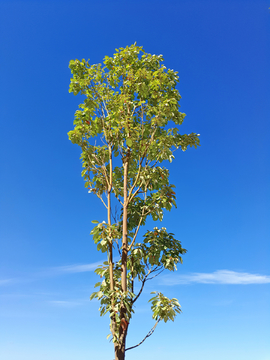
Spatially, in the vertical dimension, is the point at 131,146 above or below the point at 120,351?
above

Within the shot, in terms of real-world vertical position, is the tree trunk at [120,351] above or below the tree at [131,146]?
below

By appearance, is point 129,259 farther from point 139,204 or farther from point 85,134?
point 85,134

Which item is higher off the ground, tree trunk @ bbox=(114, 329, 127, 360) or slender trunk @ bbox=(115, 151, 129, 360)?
slender trunk @ bbox=(115, 151, 129, 360)

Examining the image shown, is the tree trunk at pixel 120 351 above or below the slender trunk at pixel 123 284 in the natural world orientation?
below

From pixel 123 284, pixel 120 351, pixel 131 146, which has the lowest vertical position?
pixel 120 351

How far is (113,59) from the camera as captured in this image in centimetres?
853

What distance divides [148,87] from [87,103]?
1689 mm

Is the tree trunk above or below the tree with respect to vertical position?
below

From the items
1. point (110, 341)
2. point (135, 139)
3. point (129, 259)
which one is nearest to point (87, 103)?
point (135, 139)

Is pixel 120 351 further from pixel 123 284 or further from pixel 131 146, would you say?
pixel 131 146

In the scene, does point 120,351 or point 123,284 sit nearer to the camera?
point 120,351

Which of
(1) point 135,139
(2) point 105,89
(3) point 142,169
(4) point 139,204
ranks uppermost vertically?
(2) point 105,89

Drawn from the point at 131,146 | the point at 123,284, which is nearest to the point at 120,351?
the point at 123,284

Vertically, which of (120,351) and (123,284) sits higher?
(123,284)
